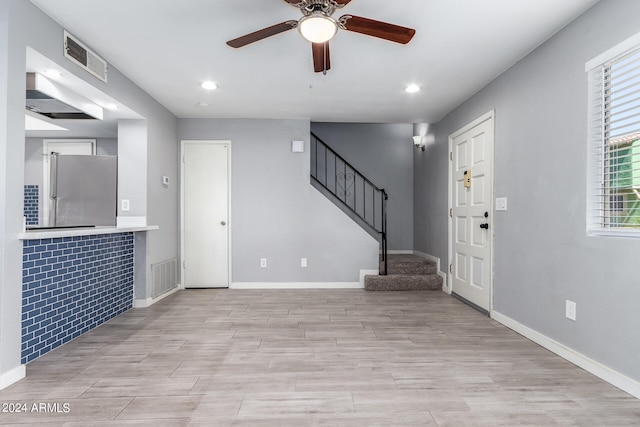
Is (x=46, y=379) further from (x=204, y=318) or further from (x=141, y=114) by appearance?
(x=141, y=114)

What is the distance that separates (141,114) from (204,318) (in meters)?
2.44

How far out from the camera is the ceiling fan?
76.1 inches

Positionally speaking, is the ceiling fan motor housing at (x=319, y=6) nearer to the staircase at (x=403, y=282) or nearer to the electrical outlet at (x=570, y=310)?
the electrical outlet at (x=570, y=310)

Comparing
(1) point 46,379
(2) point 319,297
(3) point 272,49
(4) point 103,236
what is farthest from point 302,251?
(1) point 46,379

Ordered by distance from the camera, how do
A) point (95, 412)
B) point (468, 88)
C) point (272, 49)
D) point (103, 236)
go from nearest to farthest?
point (95, 412) → point (272, 49) → point (103, 236) → point (468, 88)

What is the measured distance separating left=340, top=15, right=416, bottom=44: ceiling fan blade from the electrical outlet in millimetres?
2258

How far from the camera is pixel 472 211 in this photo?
4.08 metres

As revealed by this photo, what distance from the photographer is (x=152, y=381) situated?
2189 mm

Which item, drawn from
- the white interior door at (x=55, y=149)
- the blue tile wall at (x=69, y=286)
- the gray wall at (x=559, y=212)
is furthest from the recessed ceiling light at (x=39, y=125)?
the gray wall at (x=559, y=212)

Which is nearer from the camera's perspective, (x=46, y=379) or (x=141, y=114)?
(x=46, y=379)

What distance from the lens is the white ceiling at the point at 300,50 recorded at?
237cm

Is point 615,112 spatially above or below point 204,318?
above

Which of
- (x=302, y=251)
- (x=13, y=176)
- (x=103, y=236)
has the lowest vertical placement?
(x=302, y=251)

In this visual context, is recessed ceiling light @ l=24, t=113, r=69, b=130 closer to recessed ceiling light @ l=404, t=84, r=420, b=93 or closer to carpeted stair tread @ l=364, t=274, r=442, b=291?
recessed ceiling light @ l=404, t=84, r=420, b=93
